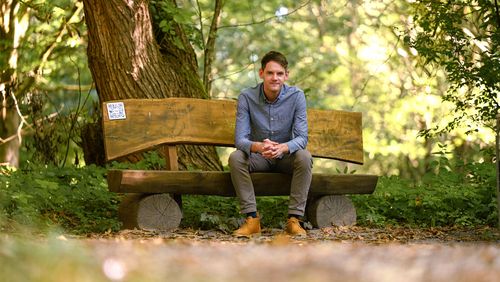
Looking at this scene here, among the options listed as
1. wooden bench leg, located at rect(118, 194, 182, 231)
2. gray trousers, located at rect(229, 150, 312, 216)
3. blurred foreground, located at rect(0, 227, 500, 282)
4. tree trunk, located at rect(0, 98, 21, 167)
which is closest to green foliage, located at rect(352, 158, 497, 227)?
gray trousers, located at rect(229, 150, 312, 216)

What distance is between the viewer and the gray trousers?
7.00 m

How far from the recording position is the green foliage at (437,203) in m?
8.18

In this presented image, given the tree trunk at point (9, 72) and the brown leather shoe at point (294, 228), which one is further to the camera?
the tree trunk at point (9, 72)

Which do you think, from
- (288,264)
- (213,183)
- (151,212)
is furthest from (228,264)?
(213,183)

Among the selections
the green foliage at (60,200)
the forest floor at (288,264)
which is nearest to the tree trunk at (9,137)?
the green foliage at (60,200)

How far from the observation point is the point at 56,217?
7246 millimetres

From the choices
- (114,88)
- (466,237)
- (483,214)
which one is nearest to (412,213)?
(483,214)

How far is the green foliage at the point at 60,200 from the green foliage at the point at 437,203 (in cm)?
246

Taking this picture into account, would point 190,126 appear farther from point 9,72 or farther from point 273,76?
point 9,72

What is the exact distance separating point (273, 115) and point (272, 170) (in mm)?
476

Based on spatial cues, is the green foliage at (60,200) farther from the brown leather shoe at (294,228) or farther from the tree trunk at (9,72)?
the tree trunk at (9,72)

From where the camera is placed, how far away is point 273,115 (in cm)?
731

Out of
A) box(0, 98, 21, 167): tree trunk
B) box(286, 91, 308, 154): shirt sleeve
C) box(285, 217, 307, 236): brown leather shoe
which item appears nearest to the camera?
box(285, 217, 307, 236): brown leather shoe

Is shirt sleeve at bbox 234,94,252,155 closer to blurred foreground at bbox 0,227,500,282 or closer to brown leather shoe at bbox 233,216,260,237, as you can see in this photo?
brown leather shoe at bbox 233,216,260,237
